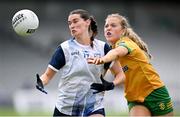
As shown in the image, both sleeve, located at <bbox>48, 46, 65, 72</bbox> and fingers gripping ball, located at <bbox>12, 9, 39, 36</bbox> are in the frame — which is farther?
fingers gripping ball, located at <bbox>12, 9, 39, 36</bbox>

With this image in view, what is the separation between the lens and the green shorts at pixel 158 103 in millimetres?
7113

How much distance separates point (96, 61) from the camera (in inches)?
251

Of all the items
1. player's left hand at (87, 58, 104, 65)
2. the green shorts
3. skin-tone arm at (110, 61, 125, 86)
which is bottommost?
the green shorts

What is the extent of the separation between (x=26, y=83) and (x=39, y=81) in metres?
14.3

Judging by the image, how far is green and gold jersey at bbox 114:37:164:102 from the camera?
23.0 ft

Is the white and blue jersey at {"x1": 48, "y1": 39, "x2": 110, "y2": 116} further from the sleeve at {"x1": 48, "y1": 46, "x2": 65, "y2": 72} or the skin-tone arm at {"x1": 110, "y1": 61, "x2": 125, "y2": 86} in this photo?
the skin-tone arm at {"x1": 110, "y1": 61, "x2": 125, "y2": 86}

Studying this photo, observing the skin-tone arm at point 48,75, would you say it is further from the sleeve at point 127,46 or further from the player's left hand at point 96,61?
the sleeve at point 127,46

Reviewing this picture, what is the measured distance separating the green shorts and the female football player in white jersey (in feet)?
1.44

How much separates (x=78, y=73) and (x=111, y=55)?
A: 53cm

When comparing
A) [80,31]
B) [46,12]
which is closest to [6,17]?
[46,12]

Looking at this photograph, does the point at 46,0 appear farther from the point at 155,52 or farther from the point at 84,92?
the point at 84,92

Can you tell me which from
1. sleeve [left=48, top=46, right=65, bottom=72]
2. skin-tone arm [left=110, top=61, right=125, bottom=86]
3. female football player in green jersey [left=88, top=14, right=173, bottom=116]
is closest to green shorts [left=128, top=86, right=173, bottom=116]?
female football player in green jersey [left=88, top=14, right=173, bottom=116]

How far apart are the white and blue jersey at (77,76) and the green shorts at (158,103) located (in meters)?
0.58

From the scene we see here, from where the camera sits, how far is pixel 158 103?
7.12 metres
